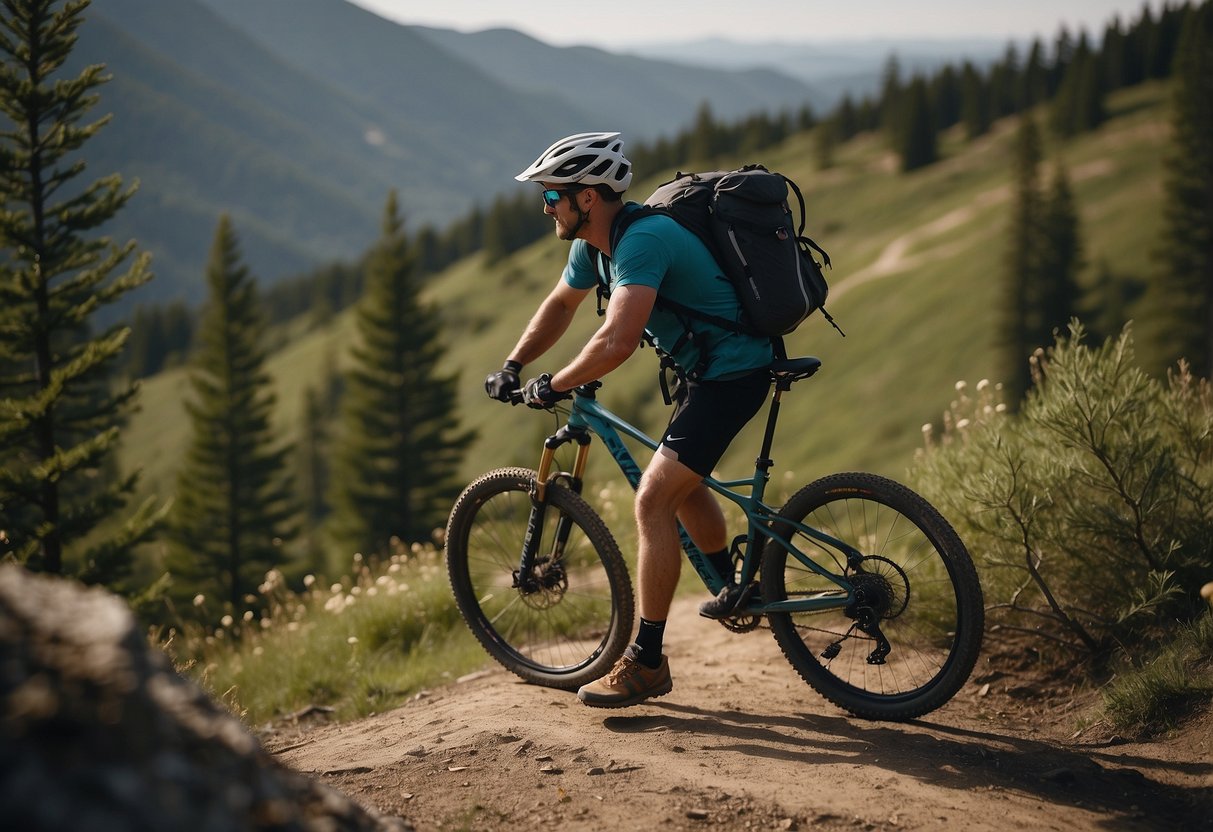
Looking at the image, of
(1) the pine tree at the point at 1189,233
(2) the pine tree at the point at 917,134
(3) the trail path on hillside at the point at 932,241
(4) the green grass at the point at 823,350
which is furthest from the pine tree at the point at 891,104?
(1) the pine tree at the point at 1189,233

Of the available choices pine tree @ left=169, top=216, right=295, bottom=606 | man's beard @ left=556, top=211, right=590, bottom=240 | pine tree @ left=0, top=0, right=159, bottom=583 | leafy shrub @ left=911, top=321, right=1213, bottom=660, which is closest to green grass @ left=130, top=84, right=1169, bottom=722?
leafy shrub @ left=911, top=321, right=1213, bottom=660

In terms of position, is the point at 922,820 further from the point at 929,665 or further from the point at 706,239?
the point at 706,239

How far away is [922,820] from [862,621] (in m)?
1.34

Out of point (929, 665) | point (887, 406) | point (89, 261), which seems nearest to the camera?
point (929, 665)

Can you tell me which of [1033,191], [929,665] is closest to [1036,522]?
[929,665]

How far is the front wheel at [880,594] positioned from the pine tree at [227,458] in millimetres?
43021

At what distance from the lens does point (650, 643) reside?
5.41 meters

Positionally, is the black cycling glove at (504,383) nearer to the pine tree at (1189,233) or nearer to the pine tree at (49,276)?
the pine tree at (49,276)

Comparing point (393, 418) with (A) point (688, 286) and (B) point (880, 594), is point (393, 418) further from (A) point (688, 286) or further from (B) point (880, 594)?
(B) point (880, 594)

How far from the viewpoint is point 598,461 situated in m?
83.3

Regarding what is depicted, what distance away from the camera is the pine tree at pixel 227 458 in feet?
152

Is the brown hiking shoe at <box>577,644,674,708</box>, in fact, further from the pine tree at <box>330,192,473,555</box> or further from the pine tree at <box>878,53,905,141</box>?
the pine tree at <box>878,53,905,141</box>

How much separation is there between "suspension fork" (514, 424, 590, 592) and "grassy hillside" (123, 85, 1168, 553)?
1723 inches

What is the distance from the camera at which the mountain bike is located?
5094 mm
